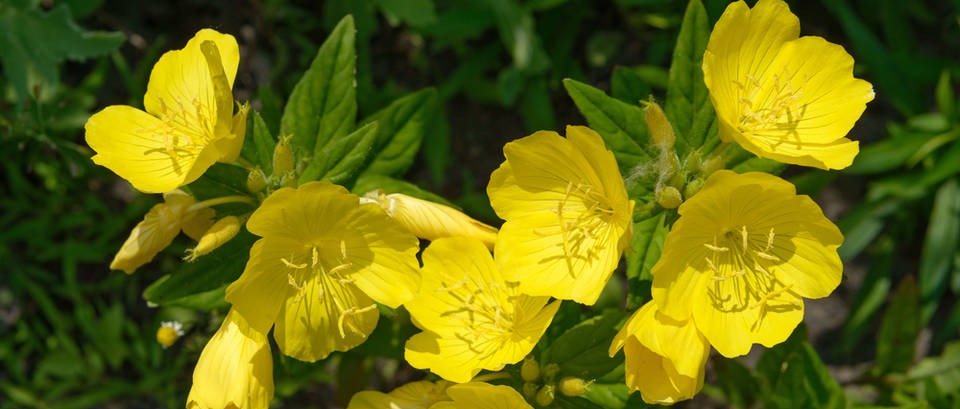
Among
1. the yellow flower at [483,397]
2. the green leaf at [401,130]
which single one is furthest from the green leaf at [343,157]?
the yellow flower at [483,397]

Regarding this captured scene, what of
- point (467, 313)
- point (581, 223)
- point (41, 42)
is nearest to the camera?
point (581, 223)

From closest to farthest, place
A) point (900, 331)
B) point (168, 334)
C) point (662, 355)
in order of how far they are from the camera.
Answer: point (662, 355) → point (168, 334) → point (900, 331)

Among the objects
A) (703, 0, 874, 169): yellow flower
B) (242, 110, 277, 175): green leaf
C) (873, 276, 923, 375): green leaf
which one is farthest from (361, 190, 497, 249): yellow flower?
(873, 276, 923, 375): green leaf

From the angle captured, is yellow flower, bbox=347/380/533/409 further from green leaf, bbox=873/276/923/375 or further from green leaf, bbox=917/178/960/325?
green leaf, bbox=917/178/960/325

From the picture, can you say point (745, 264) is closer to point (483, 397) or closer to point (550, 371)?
point (550, 371)

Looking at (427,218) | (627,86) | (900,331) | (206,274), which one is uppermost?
(627,86)

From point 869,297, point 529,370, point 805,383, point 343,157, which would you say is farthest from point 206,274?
point 869,297
